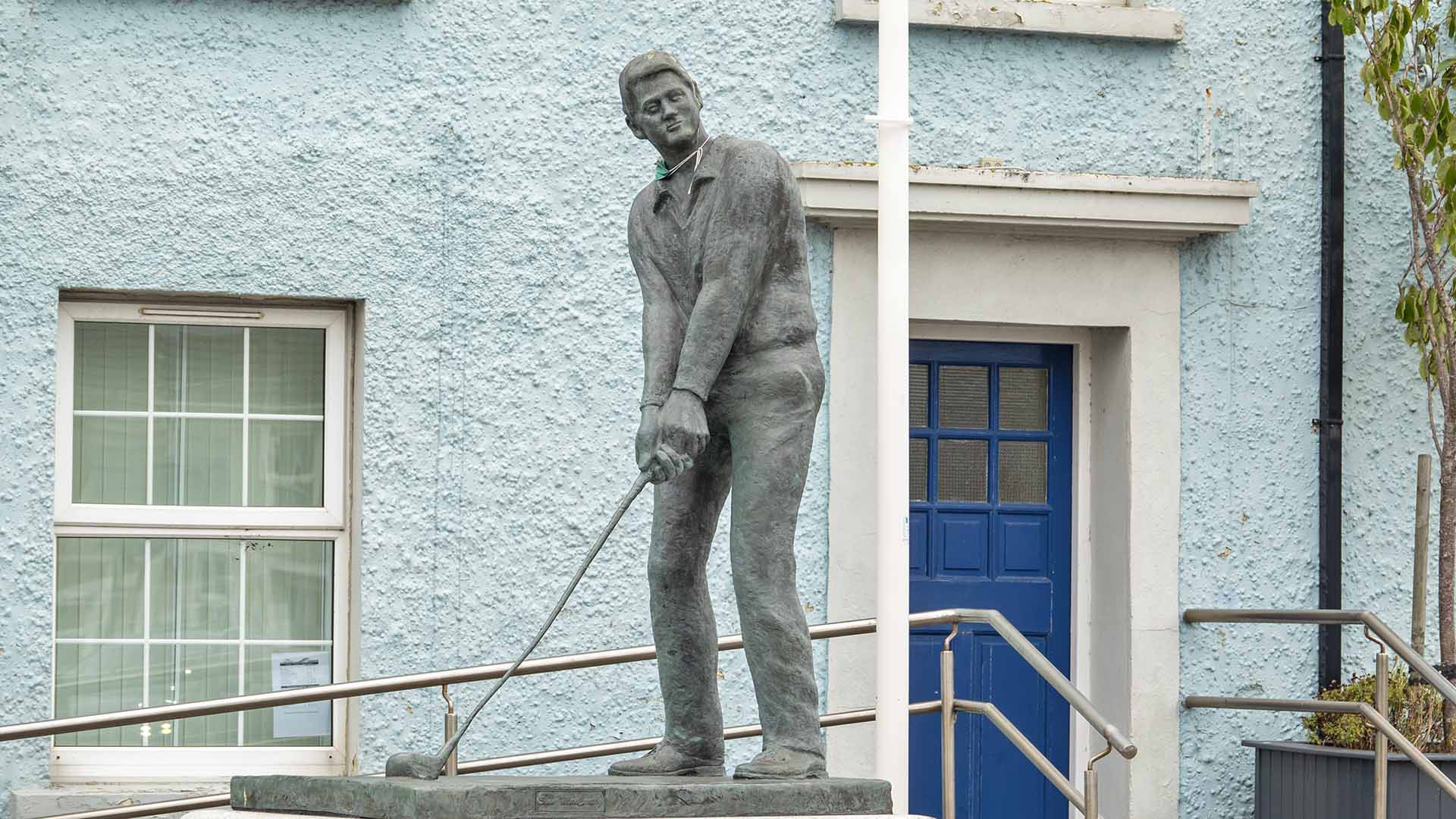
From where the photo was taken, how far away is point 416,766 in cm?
539

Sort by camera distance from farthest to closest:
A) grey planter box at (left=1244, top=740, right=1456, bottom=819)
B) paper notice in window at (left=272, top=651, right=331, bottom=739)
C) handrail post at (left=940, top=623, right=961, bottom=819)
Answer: paper notice in window at (left=272, top=651, right=331, bottom=739) → grey planter box at (left=1244, top=740, right=1456, bottom=819) → handrail post at (left=940, top=623, right=961, bottom=819)

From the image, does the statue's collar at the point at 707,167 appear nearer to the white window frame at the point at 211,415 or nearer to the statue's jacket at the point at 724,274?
the statue's jacket at the point at 724,274

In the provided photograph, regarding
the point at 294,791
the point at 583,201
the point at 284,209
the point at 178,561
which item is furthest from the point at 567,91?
the point at 294,791

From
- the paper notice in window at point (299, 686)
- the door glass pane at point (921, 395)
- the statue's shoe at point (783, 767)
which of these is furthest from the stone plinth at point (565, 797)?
the door glass pane at point (921, 395)

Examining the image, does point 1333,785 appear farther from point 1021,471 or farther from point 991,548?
point 1021,471

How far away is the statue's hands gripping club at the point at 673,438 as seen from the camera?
547cm

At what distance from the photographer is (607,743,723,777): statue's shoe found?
5.69 metres

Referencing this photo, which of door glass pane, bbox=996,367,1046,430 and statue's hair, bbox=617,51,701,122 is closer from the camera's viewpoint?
statue's hair, bbox=617,51,701,122

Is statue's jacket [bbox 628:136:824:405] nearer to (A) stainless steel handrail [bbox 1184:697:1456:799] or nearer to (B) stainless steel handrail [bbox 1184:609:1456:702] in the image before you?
(A) stainless steel handrail [bbox 1184:697:1456:799]

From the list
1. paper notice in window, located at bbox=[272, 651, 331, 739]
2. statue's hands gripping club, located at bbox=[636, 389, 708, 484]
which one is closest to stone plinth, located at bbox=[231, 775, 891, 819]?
statue's hands gripping club, located at bbox=[636, 389, 708, 484]

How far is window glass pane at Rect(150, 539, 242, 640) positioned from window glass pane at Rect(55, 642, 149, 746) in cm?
15

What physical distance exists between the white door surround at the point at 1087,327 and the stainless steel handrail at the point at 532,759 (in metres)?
1.15

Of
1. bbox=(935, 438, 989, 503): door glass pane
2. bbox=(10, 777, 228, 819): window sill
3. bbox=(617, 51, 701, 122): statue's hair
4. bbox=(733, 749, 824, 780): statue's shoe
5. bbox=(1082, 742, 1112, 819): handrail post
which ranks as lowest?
bbox=(10, 777, 228, 819): window sill

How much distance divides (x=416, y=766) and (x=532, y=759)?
227 centimetres
